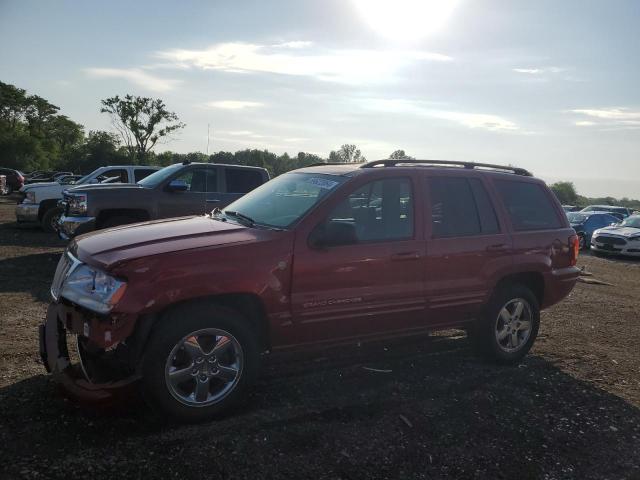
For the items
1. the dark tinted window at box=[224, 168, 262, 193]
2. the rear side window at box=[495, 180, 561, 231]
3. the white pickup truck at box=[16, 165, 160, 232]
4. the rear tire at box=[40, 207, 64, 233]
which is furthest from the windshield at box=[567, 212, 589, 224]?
the rear tire at box=[40, 207, 64, 233]

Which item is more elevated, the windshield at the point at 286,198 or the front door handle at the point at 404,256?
the windshield at the point at 286,198

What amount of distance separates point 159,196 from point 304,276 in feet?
20.8

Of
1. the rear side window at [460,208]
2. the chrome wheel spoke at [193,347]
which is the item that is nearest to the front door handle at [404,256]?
the rear side window at [460,208]

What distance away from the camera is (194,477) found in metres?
3.03

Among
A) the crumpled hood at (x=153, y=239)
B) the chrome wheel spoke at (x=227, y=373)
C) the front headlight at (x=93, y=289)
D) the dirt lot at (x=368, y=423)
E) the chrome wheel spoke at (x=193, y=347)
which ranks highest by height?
the crumpled hood at (x=153, y=239)

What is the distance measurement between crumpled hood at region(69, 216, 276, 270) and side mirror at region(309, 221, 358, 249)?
0.33 metres

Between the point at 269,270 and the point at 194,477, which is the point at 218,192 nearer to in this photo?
the point at 269,270

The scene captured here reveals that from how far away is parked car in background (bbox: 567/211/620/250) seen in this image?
787 inches

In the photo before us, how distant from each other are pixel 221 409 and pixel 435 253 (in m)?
2.20

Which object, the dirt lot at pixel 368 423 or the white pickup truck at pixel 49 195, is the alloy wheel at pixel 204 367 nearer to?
the dirt lot at pixel 368 423

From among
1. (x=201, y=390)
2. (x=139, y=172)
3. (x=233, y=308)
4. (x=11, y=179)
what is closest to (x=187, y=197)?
(x=139, y=172)

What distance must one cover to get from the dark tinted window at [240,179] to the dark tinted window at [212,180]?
217 mm

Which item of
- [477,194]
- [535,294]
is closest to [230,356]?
[477,194]

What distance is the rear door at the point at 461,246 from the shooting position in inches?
185
